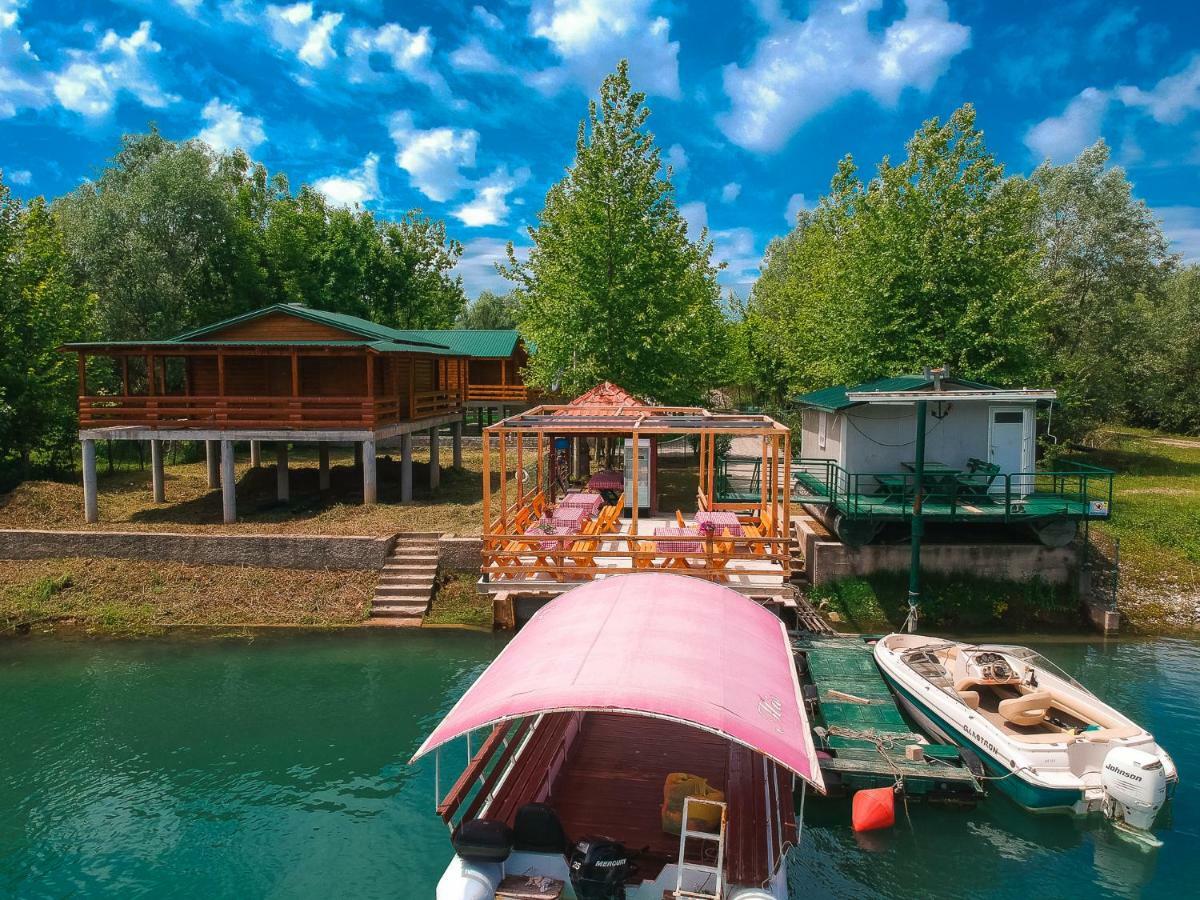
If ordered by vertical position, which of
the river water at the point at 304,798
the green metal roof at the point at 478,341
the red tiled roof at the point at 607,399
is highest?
the green metal roof at the point at 478,341

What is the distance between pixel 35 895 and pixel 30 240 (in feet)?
Answer: 94.7

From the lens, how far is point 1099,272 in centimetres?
3684

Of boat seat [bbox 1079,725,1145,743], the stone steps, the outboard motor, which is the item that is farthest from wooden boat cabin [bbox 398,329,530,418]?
the outboard motor

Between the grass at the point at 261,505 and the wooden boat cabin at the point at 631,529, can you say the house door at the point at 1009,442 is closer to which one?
the wooden boat cabin at the point at 631,529

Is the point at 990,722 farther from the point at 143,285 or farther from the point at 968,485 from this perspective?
the point at 143,285

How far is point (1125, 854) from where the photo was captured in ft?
35.8

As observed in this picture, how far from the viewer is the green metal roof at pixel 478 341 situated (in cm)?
4353

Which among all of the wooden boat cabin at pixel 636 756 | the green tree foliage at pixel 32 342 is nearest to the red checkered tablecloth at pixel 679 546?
the wooden boat cabin at pixel 636 756

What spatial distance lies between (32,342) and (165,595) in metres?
15.5


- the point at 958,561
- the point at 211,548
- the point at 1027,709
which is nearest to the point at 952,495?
the point at 958,561

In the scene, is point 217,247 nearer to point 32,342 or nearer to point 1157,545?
point 32,342

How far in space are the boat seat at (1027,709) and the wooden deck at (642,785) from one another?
4.98m

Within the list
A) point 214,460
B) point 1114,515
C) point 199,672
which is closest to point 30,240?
point 214,460

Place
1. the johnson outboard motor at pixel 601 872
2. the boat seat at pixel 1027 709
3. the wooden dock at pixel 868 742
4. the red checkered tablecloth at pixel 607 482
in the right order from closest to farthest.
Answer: the johnson outboard motor at pixel 601 872
the wooden dock at pixel 868 742
the boat seat at pixel 1027 709
the red checkered tablecloth at pixel 607 482
